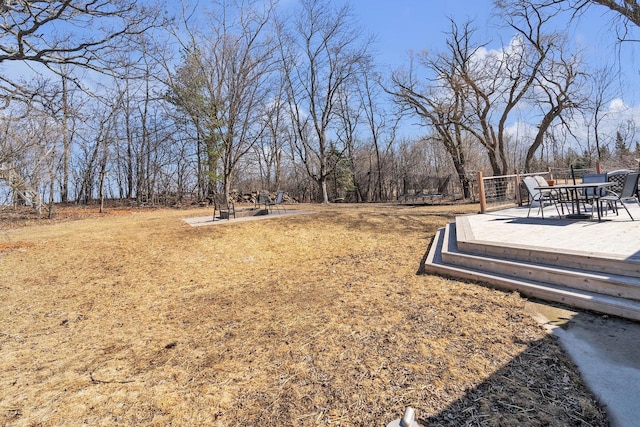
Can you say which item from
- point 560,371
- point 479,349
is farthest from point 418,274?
point 560,371

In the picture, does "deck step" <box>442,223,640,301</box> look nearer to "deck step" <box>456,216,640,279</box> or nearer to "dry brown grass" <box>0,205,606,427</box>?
"deck step" <box>456,216,640,279</box>

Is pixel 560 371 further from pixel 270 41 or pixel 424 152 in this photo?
pixel 424 152

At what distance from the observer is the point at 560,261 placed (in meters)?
3.37

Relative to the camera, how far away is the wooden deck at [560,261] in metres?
2.80

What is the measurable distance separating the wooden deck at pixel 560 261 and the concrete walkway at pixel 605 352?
223mm

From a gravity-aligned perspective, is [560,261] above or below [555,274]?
above

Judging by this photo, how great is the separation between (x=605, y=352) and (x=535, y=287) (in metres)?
1.14

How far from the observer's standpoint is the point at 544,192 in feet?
22.8

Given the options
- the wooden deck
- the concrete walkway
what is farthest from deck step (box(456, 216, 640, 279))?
the concrete walkway

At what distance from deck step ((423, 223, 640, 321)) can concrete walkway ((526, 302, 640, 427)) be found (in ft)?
0.32

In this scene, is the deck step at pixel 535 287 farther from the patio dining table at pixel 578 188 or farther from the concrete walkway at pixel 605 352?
the patio dining table at pixel 578 188

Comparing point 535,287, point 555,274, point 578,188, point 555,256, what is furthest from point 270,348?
point 578,188

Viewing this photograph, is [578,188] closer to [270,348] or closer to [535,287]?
[535,287]

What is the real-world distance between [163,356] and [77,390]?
58 centimetres
